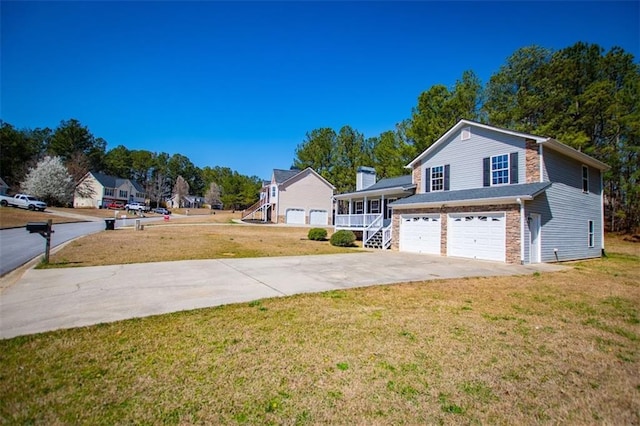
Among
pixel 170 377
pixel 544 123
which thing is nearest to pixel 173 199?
pixel 544 123

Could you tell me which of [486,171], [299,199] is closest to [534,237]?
[486,171]

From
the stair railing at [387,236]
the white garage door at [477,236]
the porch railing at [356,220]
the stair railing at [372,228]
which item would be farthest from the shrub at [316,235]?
the white garage door at [477,236]

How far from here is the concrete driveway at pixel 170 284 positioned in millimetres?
5305

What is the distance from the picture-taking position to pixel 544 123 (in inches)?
1119

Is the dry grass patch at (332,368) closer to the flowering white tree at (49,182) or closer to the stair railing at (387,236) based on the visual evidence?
the stair railing at (387,236)

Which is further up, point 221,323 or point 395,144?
point 395,144

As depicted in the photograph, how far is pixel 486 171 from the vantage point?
1625cm

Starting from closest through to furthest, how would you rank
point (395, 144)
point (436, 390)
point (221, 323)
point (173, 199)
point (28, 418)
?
point (28, 418), point (436, 390), point (221, 323), point (395, 144), point (173, 199)

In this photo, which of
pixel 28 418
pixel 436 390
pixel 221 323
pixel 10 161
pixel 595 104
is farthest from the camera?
pixel 10 161

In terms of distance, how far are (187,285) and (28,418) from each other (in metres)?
5.10

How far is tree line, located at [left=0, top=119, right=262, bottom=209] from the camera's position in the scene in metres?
55.8

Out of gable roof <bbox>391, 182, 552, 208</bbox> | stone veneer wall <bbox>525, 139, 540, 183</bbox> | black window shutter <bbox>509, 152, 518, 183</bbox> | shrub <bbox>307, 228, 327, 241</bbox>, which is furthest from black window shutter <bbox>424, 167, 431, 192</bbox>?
shrub <bbox>307, 228, 327, 241</bbox>

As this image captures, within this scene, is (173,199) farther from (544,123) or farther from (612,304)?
(612,304)

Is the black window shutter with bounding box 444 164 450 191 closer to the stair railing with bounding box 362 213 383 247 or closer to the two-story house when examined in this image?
the two-story house
